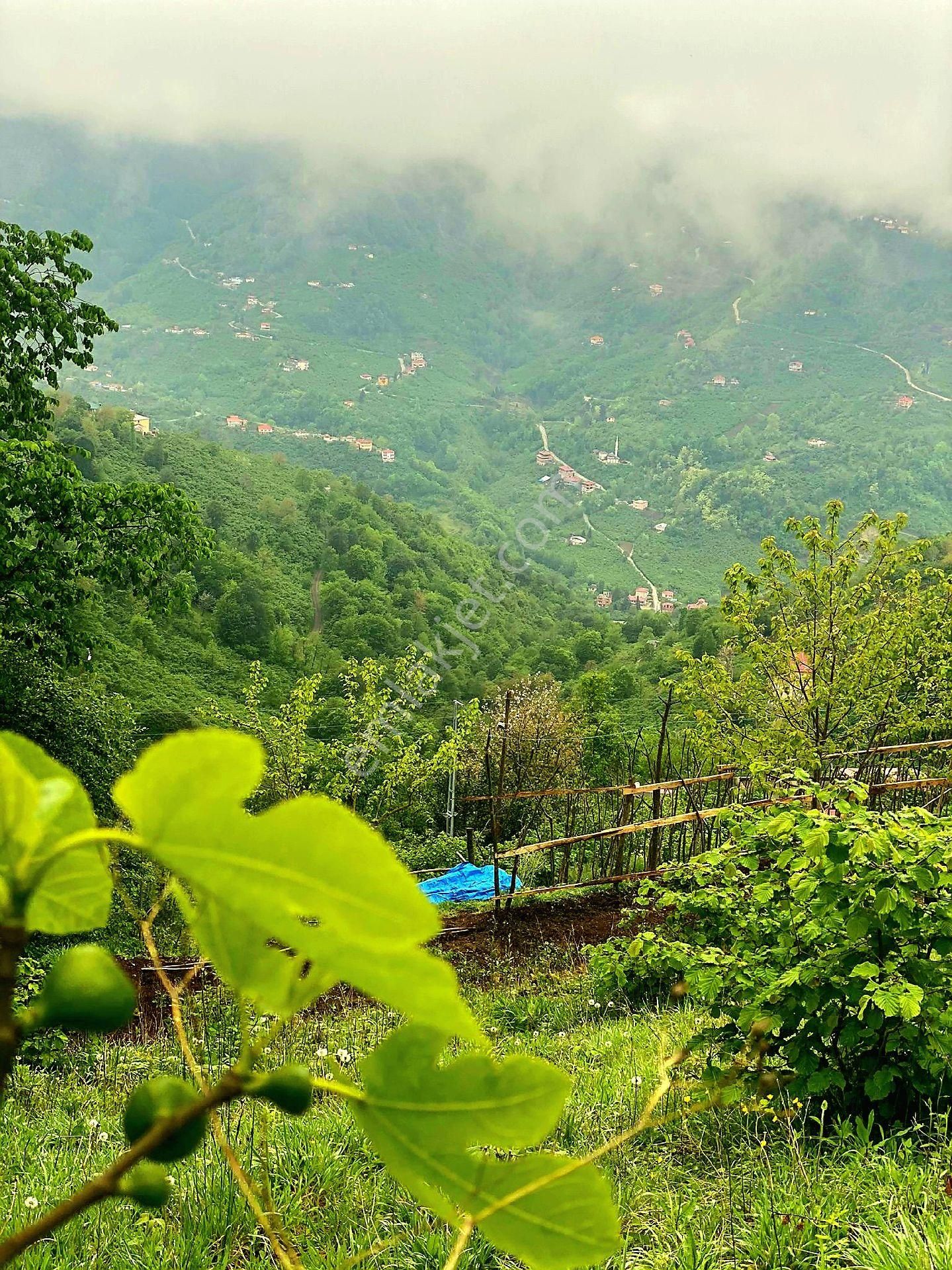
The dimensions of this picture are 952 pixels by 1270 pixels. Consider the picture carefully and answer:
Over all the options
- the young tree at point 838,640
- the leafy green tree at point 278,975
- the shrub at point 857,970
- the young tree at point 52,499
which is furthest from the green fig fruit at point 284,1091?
the young tree at point 838,640

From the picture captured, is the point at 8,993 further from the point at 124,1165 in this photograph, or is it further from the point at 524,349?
the point at 524,349

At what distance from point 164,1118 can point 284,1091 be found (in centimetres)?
3

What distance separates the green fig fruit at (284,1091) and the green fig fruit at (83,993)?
0.12ft

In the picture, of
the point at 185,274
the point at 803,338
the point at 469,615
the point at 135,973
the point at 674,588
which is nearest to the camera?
the point at 135,973

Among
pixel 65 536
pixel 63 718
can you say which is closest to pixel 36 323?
pixel 65 536

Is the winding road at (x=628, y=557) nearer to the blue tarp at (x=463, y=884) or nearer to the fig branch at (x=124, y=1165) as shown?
the blue tarp at (x=463, y=884)

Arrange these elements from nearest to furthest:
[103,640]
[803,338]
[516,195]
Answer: [103,640], [803,338], [516,195]

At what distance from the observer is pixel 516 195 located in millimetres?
168375

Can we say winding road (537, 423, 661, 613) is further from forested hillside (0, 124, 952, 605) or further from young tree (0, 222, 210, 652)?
young tree (0, 222, 210, 652)

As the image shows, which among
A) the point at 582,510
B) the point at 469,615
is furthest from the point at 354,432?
the point at 469,615

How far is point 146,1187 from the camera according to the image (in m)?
0.23

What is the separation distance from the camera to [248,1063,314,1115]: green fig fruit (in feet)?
0.73

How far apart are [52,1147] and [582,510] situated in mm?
81471

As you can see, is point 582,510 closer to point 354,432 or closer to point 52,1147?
point 354,432
